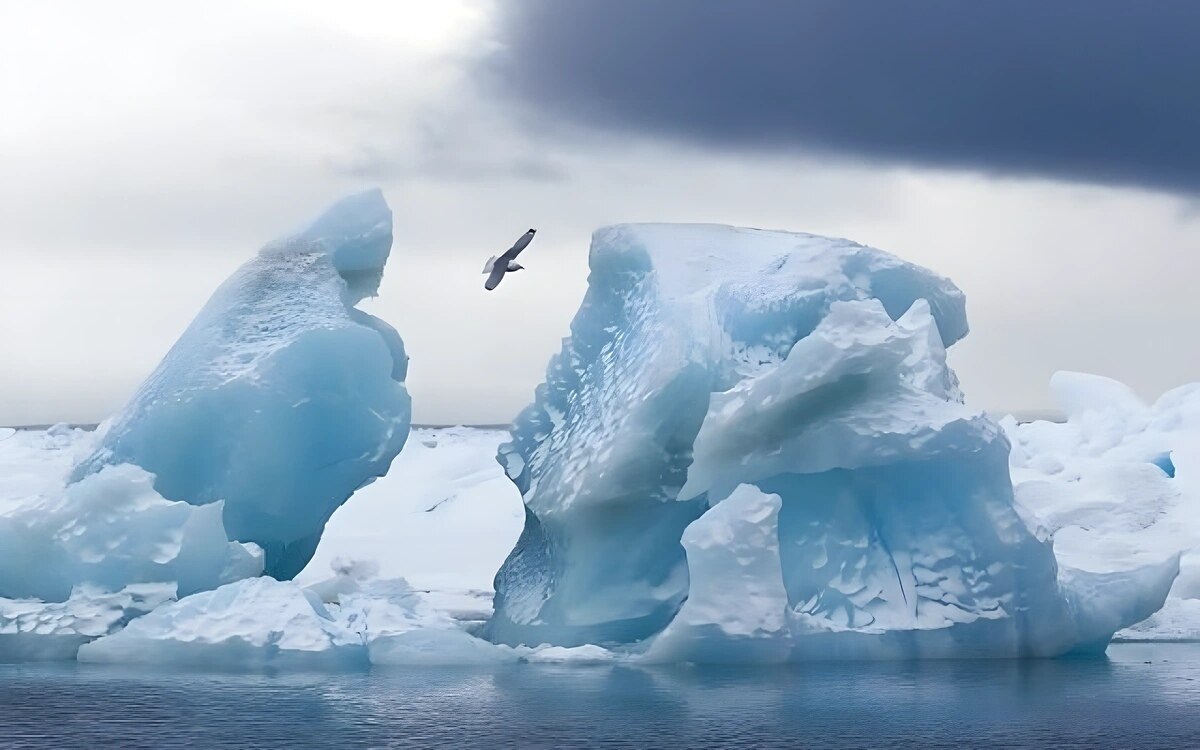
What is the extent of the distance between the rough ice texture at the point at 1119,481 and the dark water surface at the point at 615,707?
9.11 feet

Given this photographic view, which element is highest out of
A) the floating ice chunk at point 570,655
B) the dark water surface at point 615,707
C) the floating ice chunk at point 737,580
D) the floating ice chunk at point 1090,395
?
the floating ice chunk at point 1090,395

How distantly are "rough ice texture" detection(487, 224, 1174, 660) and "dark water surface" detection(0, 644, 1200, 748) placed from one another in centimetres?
54

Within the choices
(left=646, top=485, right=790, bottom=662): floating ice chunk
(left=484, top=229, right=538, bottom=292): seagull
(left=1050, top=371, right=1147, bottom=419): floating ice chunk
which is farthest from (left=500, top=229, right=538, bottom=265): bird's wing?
(left=1050, top=371, right=1147, bottom=419): floating ice chunk

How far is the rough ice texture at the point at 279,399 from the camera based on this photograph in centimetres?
1395

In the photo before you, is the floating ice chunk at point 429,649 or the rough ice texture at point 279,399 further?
the rough ice texture at point 279,399

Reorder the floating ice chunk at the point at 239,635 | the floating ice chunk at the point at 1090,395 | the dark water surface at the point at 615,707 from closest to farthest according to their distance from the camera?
the dark water surface at the point at 615,707, the floating ice chunk at the point at 239,635, the floating ice chunk at the point at 1090,395

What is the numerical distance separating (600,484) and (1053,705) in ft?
14.7

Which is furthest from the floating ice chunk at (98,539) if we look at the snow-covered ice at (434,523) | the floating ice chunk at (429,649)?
the snow-covered ice at (434,523)

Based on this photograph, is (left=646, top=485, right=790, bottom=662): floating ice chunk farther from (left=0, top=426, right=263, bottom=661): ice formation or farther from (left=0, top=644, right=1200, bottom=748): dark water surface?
(left=0, top=426, right=263, bottom=661): ice formation

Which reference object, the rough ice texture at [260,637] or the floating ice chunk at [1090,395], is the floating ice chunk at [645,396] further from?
the floating ice chunk at [1090,395]

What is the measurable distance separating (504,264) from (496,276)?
168 mm

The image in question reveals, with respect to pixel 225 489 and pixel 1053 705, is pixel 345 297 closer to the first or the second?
pixel 225 489

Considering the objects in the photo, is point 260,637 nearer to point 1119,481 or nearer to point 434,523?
point 1119,481

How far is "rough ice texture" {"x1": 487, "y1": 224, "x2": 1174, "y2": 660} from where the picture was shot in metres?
12.3
